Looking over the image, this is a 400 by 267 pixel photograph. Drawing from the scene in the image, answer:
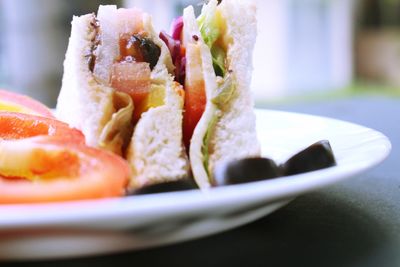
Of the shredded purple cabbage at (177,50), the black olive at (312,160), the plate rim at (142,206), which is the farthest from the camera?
the shredded purple cabbage at (177,50)

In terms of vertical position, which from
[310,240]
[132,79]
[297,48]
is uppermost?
[132,79]

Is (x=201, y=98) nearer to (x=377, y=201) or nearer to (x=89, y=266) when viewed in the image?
(x=377, y=201)

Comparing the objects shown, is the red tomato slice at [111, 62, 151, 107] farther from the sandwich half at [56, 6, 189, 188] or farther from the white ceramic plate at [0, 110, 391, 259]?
the white ceramic plate at [0, 110, 391, 259]

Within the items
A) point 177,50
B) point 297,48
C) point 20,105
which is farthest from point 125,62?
point 297,48

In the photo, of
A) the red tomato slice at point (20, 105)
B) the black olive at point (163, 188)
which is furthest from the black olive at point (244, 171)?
the red tomato slice at point (20, 105)

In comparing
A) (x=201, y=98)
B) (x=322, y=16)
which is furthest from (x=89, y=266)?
(x=322, y=16)

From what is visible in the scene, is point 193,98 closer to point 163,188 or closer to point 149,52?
point 149,52

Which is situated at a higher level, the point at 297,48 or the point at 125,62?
the point at 125,62

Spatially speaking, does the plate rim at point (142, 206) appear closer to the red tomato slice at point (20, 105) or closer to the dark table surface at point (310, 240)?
the dark table surface at point (310, 240)
